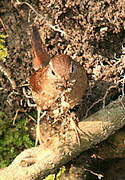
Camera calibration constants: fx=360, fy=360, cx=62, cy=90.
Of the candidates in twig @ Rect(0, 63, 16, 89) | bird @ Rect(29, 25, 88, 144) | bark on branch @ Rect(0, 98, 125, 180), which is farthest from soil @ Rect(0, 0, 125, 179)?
bird @ Rect(29, 25, 88, 144)

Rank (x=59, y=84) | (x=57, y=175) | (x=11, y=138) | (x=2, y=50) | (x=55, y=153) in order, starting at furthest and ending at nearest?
1. (x=11, y=138)
2. (x=2, y=50)
3. (x=57, y=175)
4. (x=55, y=153)
5. (x=59, y=84)

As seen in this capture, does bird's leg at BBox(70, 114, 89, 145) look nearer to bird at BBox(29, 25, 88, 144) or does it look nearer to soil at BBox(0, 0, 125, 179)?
bird at BBox(29, 25, 88, 144)

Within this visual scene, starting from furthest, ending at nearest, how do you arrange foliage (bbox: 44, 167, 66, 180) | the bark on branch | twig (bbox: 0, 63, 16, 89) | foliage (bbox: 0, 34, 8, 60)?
twig (bbox: 0, 63, 16, 89) → foliage (bbox: 0, 34, 8, 60) → foliage (bbox: 44, 167, 66, 180) → the bark on branch

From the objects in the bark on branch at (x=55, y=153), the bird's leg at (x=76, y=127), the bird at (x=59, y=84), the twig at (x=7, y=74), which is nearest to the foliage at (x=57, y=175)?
the bark on branch at (x=55, y=153)

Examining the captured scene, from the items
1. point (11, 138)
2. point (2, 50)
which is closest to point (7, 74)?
point (2, 50)

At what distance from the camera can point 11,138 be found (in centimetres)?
238

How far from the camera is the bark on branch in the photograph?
186 centimetres

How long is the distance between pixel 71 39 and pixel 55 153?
2.48ft

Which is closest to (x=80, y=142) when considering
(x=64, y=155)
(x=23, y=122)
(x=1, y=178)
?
(x=64, y=155)

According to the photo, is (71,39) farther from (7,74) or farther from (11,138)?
(11,138)

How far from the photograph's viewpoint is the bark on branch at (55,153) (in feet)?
6.12

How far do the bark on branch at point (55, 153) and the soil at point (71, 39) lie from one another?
188mm

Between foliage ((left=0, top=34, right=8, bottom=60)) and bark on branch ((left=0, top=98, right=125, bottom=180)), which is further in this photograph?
foliage ((left=0, top=34, right=8, bottom=60))

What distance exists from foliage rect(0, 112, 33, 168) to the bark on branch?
45cm
